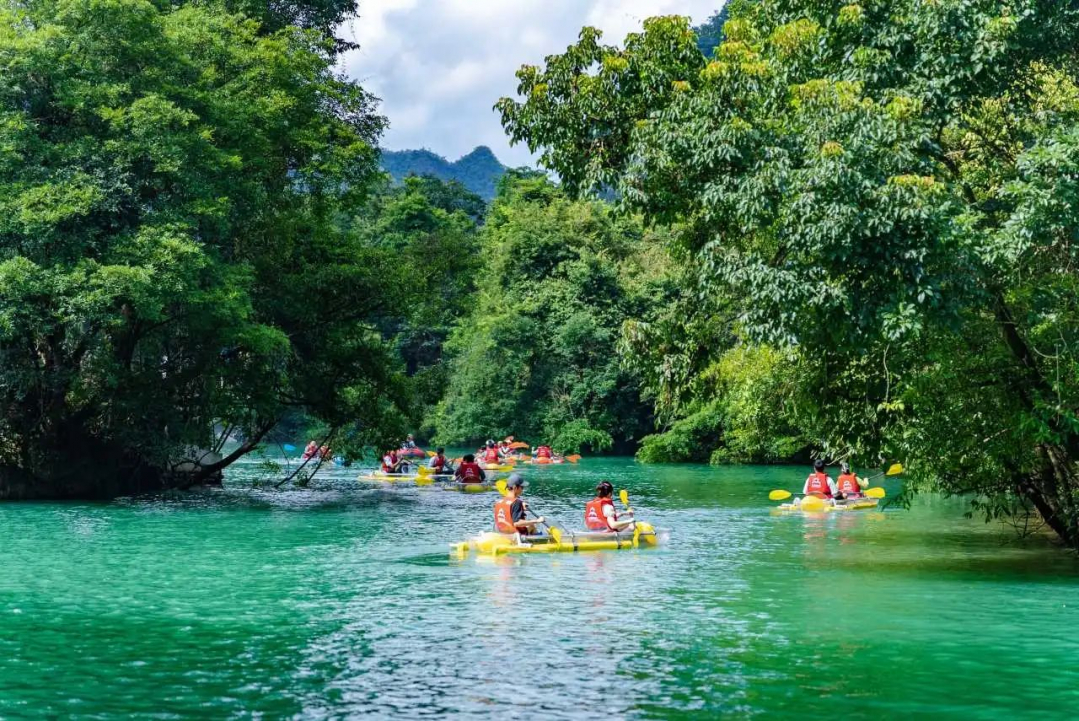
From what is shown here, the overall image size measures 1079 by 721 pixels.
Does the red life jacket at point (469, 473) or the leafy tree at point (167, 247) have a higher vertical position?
the leafy tree at point (167, 247)

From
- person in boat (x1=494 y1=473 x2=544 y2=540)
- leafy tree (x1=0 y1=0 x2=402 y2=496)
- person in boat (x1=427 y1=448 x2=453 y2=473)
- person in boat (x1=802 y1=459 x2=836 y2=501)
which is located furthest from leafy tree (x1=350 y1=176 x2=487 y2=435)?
person in boat (x1=494 y1=473 x2=544 y2=540)

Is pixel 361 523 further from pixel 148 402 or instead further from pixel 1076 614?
pixel 1076 614

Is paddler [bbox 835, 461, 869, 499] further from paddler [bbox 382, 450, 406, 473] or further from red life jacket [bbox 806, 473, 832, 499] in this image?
paddler [bbox 382, 450, 406, 473]

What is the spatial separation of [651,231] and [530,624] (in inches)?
677

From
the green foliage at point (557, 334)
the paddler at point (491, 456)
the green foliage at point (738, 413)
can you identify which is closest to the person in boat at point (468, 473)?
the green foliage at point (738, 413)

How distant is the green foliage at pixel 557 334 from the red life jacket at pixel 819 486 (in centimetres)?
2788

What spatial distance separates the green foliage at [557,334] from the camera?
194 ft

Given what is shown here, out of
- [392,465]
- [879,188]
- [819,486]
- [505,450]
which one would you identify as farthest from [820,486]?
[505,450]

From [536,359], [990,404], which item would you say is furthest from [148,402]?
A: [536,359]

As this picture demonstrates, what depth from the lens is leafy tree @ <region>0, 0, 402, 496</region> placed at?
27047 millimetres

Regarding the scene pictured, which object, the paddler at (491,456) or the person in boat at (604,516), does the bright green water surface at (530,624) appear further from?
the paddler at (491,456)

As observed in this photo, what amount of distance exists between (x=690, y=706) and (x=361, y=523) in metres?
17.2

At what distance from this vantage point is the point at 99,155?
27891mm

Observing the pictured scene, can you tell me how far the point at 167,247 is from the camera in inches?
1053
